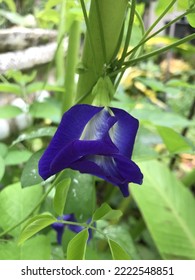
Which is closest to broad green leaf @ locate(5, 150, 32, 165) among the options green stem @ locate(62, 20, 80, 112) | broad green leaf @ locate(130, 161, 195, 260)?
green stem @ locate(62, 20, 80, 112)

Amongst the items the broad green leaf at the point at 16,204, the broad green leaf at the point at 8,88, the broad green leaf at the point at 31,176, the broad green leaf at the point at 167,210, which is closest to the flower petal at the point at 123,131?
the broad green leaf at the point at 31,176

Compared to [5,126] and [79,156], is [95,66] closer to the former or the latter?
[79,156]

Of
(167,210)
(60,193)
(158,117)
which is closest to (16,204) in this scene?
(60,193)

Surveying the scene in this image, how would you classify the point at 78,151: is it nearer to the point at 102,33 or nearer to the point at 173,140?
the point at 102,33

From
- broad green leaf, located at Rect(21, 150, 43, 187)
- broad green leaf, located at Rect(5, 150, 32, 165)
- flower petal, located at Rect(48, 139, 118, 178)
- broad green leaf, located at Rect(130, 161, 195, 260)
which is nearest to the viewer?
flower petal, located at Rect(48, 139, 118, 178)

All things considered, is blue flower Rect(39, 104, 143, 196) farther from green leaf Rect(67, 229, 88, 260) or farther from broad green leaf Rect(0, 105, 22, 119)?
broad green leaf Rect(0, 105, 22, 119)

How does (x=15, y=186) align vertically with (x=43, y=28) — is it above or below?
below
